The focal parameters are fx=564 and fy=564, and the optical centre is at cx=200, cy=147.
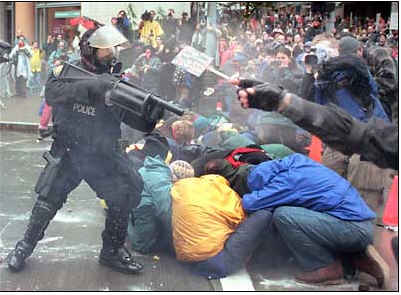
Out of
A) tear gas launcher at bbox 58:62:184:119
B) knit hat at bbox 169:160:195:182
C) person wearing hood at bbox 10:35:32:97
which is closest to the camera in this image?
tear gas launcher at bbox 58:62:184:119

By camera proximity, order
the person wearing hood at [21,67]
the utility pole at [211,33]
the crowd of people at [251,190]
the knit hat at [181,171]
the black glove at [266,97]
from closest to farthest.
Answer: the black glove at [266,97] → the crowd of people at [251,190] → the knit hat at [181,171] → the utility pole at [211,33] → the person wearing hood at [21,67]

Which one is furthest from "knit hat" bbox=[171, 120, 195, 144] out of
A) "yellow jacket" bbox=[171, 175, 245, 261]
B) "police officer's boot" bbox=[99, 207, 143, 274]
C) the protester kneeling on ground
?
"police officer's boot" bbox=[99, 207, 143, 274]

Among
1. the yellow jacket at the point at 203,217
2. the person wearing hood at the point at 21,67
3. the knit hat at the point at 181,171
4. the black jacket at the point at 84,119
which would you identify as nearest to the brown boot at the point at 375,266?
the yellow jacket at the point at 203,217

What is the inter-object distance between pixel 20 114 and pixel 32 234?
7.92 m

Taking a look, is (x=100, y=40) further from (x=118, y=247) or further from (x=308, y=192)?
(x=308, y=192)

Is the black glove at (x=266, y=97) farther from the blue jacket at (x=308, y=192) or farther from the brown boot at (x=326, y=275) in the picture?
the brown boot at (x=326, y=275)

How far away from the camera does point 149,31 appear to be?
10016 millimetres

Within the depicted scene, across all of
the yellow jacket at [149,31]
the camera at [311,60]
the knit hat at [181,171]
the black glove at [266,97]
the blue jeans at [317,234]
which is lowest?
the blue jeans at [317,234]

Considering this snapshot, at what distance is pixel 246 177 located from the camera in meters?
3.80

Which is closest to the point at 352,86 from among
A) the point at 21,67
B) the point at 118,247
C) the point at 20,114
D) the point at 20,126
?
the point at 118,247

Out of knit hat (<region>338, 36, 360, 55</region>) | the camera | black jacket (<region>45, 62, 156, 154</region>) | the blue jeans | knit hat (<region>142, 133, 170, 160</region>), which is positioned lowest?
the blue jeans

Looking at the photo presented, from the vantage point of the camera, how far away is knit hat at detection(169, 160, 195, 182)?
401 cm

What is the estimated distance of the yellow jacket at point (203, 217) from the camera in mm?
3543

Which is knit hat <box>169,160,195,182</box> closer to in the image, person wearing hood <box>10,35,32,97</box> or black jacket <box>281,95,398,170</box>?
black jacket <box>281,95,398,170</box>
